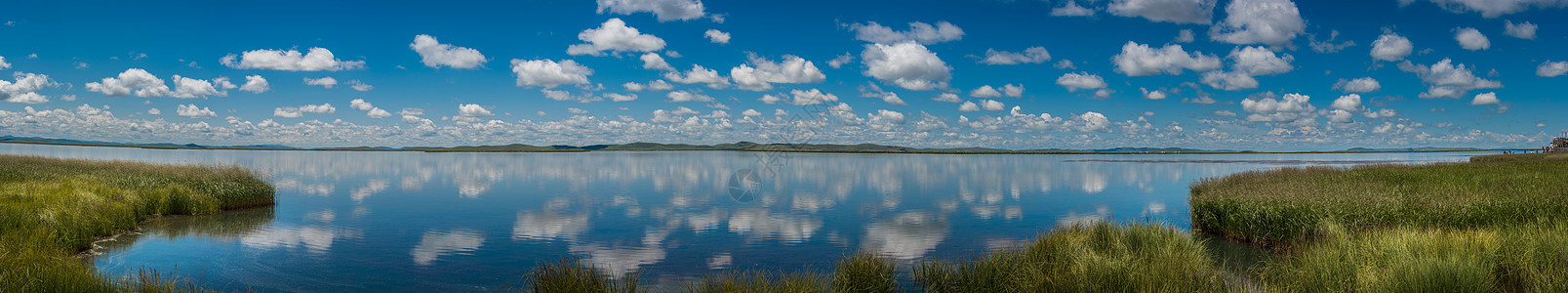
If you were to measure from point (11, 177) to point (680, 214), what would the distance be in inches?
1107

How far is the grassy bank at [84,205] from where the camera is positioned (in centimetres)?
1051

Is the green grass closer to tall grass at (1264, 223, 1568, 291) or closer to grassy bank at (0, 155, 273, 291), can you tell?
tall grass at (1264, 223, 1568, 291)

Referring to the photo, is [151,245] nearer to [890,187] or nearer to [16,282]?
[16,282]

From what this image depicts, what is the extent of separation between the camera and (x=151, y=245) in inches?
745

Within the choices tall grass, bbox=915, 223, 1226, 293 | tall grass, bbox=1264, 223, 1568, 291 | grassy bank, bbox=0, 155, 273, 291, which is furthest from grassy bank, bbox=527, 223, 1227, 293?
grassy bank, bbox=0, 155, 273, 291

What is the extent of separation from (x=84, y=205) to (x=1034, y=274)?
26.0 metres

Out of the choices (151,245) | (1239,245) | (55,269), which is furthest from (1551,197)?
(151,245)

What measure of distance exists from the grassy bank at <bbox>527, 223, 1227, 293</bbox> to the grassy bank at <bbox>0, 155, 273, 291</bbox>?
21.0 feet

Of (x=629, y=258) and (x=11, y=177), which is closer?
(x=629, y=258)

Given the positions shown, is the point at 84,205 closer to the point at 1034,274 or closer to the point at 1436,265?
the point at 1034,274

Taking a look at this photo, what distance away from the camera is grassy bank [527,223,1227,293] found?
1039 centimetres

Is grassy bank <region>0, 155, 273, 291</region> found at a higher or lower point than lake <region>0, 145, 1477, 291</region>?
higher

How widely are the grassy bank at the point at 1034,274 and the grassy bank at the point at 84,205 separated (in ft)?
21.0

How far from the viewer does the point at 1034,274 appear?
11.1 m
